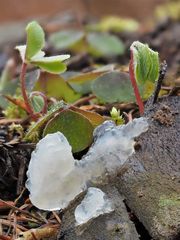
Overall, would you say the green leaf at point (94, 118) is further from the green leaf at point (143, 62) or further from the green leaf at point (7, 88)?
the green leaf at point (7, 88)

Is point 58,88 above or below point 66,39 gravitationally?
above

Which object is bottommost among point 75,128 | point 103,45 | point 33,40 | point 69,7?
point 69,7

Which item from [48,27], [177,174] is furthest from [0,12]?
[177,174]

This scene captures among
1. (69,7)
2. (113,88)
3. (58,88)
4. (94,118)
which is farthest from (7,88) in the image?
(69,7)

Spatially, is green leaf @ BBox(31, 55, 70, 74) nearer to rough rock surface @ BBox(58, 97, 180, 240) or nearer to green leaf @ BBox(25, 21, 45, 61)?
green leaf @ BBox(25, 21, 45, 61)

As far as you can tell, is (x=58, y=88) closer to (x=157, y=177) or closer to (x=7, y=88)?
(x=7, y=88)

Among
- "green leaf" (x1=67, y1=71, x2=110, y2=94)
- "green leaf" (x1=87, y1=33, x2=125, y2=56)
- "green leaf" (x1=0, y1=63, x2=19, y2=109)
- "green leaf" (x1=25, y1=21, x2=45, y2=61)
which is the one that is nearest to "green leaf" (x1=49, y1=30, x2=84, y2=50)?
"green leaf" (x1=87, y1=33, x2=125, y2=56)
